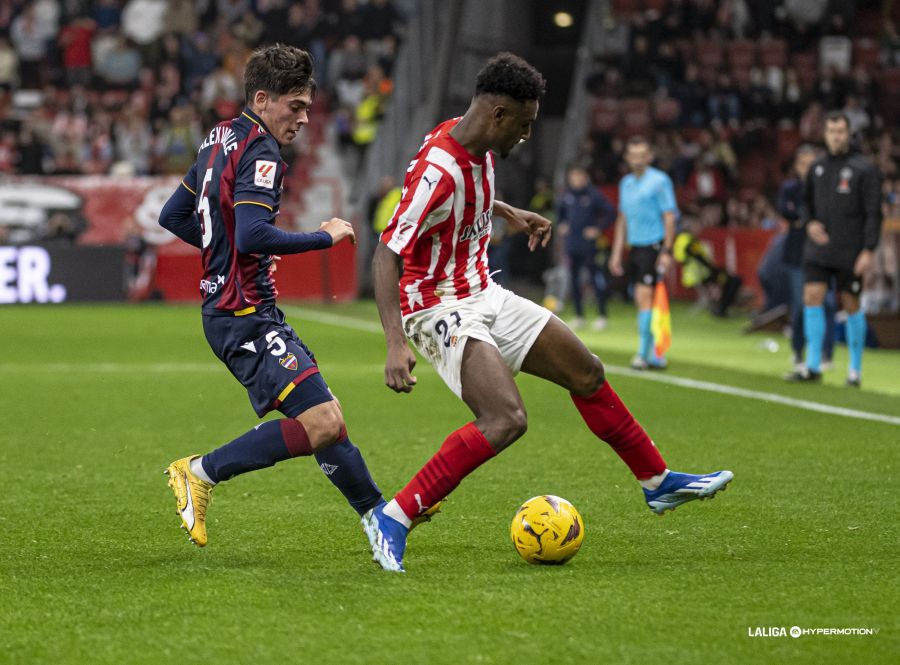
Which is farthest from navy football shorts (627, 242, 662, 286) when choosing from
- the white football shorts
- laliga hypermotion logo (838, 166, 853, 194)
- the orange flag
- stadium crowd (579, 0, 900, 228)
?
stadium crowd (579, 0, 900, 228)

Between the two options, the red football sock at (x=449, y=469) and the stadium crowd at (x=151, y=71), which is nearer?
the red football sock at (x=449, y=469)

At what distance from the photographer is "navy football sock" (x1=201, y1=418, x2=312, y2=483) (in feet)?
18.5

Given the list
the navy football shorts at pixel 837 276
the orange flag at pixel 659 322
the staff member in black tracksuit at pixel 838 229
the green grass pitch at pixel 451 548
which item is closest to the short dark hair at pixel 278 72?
the green grass pitch at pixel 451 548

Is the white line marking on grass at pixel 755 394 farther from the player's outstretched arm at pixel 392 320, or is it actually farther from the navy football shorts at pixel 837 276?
the player's outstretched arm at pixel 392 320

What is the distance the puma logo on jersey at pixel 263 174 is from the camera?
5422mm

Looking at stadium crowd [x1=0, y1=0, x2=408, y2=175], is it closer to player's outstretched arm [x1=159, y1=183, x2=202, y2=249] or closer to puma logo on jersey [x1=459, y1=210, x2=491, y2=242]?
player's outstretched arm [x1=159, y1=183, x2=202, y2=249]

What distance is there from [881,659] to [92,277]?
21.5 meters

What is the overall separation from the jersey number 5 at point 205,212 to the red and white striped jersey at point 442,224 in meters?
0.67

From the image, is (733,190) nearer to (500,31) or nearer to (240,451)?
(500,31)

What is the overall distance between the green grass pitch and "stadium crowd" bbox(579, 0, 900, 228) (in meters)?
14.8

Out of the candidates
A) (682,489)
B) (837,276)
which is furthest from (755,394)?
(682,489)

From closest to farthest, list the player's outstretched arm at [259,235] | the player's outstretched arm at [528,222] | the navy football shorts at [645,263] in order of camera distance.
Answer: the player's outstretched arm at [259,235] < the player's outstretched arm at [528,222] < the navy football shorts at [645,263]

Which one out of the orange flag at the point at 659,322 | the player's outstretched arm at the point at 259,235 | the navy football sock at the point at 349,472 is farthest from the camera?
the orange flag at the point at 659,322

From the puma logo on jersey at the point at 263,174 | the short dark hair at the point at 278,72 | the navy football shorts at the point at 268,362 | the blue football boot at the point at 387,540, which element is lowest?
the blue football boot at the point at 387,540
